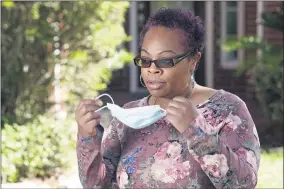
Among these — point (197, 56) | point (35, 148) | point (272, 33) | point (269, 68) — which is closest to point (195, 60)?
point (197, 56)

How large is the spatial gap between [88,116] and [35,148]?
5.08 m

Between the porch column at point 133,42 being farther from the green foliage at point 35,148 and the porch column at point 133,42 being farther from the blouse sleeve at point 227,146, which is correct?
the blouse sleeve at point 227,146

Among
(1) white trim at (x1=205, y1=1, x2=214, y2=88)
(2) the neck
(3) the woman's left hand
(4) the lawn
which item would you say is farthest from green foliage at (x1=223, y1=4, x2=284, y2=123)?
(3) the woman's left hand

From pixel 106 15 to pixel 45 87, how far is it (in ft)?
4.62

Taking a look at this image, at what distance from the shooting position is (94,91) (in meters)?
9.66

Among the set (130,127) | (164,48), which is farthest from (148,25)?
(130,127)

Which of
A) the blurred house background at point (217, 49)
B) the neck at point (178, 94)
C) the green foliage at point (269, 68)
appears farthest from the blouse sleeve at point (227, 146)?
the blurred house background at point (217, 49)

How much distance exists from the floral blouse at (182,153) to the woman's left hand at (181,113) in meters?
0.02

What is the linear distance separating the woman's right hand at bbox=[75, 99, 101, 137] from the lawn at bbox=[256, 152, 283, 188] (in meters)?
5.21

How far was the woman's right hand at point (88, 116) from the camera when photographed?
2.65 meters

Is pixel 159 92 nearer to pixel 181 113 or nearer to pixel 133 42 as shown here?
pixel 181 113

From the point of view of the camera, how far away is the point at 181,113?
2344 mm

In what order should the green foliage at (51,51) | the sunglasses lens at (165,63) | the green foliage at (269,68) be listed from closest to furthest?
the sunglasses lens at (165,63)
the green foliage at (51,51)
the green foliage at (269,68)

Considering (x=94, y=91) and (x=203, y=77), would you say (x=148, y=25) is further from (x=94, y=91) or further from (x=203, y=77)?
(x=203, y=77)
